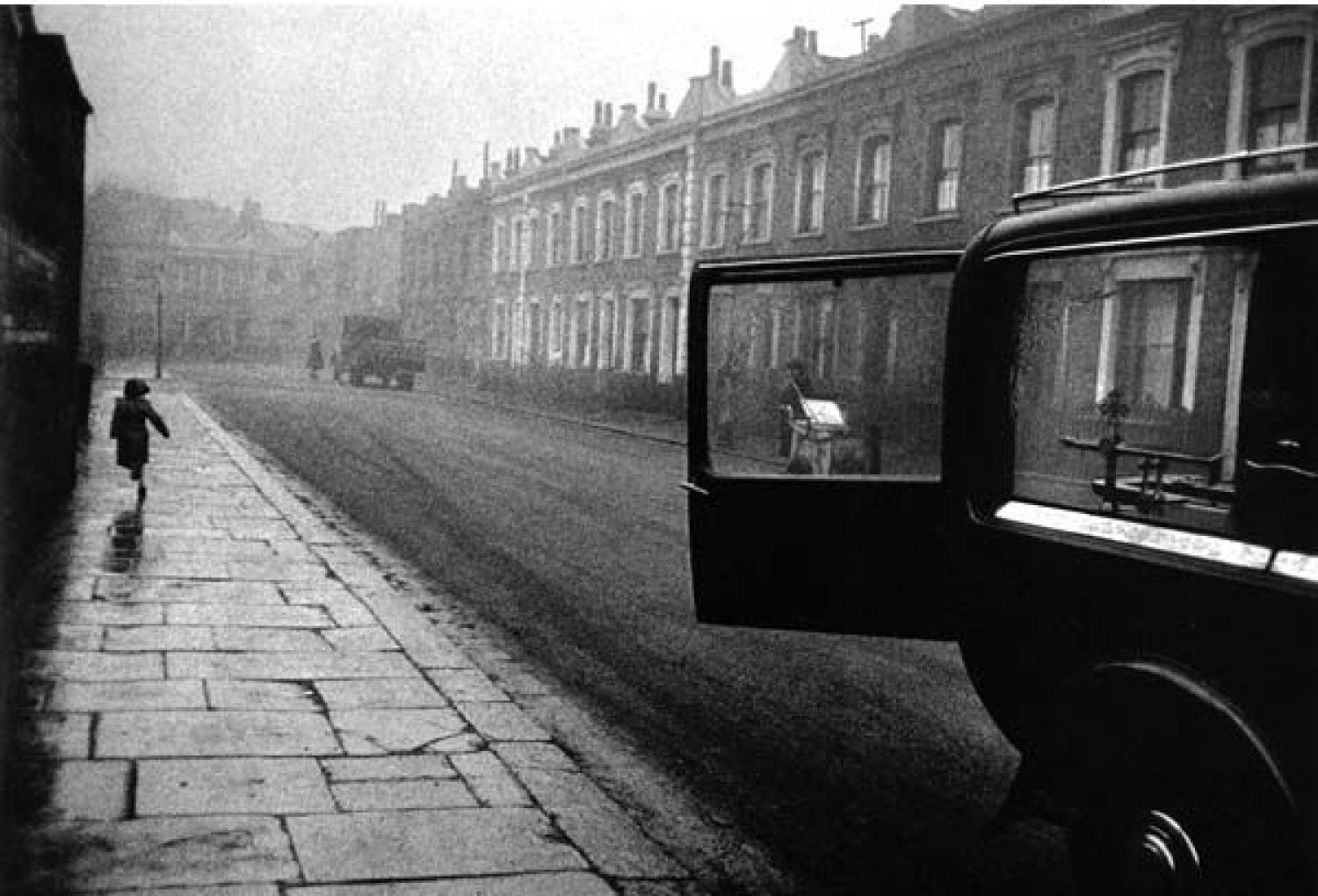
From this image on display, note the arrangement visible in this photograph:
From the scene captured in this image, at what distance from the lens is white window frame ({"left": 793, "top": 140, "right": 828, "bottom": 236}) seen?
27.9 meters

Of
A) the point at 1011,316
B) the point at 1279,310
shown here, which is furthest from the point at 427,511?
the point at 1279,310

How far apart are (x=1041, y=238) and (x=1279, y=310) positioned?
0.88m

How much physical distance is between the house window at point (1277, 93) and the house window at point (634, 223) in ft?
75.1

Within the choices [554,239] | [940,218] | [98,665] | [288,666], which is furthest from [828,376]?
[554,239]

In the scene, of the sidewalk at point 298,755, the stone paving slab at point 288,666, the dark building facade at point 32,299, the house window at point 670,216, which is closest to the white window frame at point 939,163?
the house window at point 670,216

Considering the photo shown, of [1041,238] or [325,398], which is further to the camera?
[325,398]

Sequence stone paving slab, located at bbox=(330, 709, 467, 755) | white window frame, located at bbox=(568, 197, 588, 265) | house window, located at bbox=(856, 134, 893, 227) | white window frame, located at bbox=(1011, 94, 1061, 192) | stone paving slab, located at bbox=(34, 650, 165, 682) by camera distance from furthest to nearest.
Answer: white window frame, located at bbox=(568, 197, 588, 265)
house window, located at bbox=(856, 134, 893, 227)
white window frame, located at bbox=(1011, 94, 1061, 192)
stone paving slab, located at bbox=(34, 650, 165, 682)
stone paving slab, located at bbox=(330, 709, 467, 755)

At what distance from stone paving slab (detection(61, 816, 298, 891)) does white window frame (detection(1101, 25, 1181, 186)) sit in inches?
656

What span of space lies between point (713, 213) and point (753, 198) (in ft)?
8.23

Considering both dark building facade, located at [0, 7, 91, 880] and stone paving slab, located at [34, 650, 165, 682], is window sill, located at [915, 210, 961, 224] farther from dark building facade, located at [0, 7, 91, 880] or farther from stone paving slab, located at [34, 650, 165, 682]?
stone paving slab, located at [34, 650, 165, 682]

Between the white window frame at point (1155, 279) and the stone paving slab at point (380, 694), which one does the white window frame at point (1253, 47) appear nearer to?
the white window frame at point (1155, 279)

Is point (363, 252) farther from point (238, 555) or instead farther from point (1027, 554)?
point (1027, 554)

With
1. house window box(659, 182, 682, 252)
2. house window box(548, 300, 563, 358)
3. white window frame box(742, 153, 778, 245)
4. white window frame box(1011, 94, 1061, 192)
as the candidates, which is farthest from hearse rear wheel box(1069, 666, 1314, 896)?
house window box(548, 300, 563, 358)

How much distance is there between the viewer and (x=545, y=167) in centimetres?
4581
